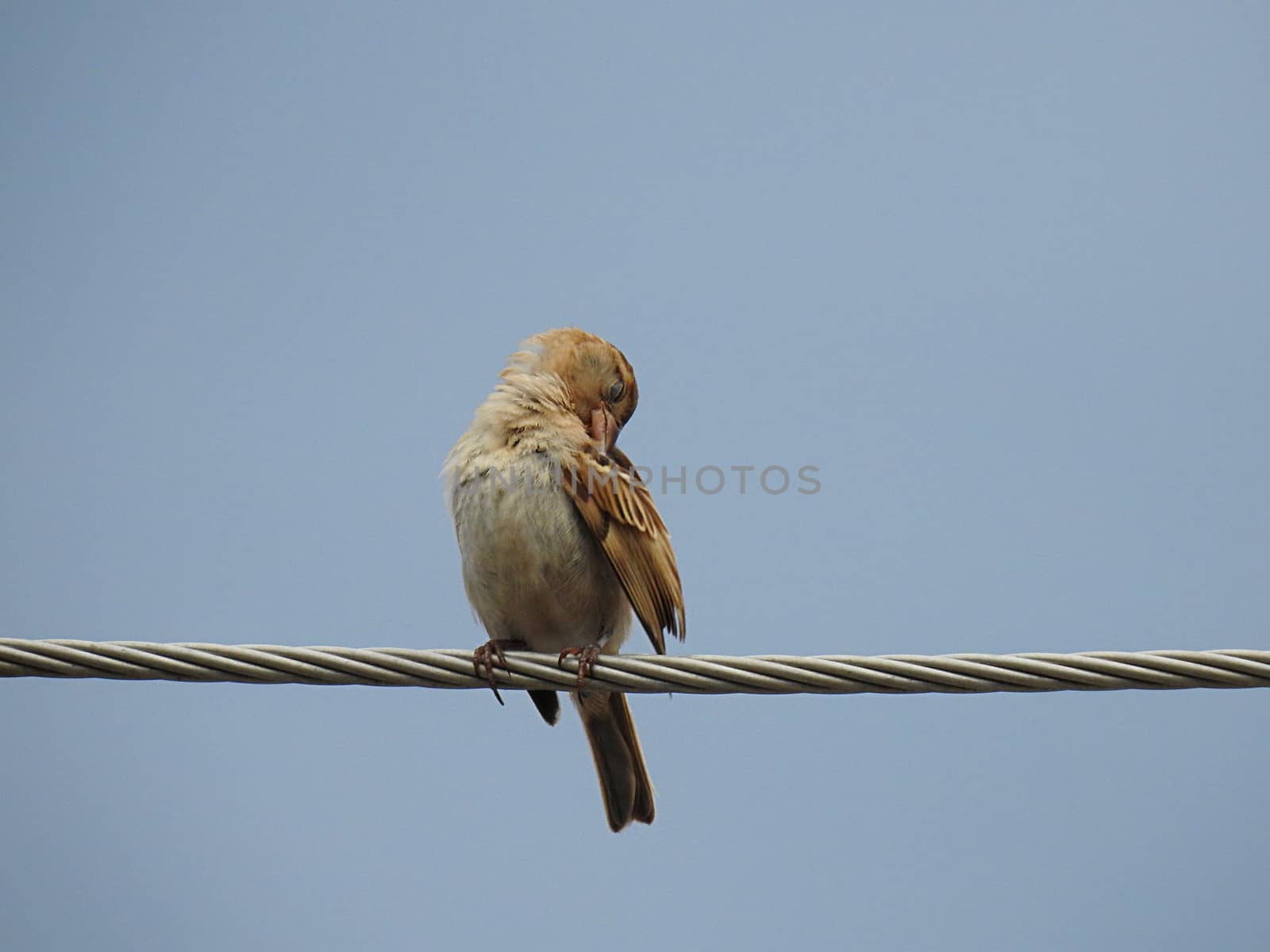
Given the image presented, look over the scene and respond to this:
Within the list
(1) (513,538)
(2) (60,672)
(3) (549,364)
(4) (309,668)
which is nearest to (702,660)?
(4) (309,668)

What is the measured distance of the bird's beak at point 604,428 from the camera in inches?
233

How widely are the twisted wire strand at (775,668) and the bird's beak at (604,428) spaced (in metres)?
2.18

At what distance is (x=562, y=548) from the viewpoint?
509cm

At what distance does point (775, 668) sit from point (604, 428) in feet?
8.16

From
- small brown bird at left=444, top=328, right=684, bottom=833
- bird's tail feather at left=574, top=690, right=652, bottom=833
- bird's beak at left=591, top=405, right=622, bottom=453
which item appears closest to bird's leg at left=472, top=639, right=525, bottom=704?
small brown bird at left=444, top=328, right=684, bottom=833

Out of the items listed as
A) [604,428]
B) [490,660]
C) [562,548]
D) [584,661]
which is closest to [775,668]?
[584,661]

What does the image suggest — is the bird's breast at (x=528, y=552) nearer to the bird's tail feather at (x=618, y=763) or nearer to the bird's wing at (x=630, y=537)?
the bird's wing at (x=630, y=537)

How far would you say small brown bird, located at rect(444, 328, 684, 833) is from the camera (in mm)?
5074

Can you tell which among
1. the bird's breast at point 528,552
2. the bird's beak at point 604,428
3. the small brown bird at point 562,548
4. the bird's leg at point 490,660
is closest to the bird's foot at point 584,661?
the bird's leg at point 490,660

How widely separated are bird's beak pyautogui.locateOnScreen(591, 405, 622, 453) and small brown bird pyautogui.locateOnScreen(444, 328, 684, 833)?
0.19 metres

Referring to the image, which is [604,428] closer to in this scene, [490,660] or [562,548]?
[562,548]

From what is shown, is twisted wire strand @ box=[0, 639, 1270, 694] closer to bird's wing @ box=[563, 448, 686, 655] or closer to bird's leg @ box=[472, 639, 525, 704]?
bird's leg @ box=[472, 639, 525, 704]

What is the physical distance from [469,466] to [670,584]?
0.94 metres

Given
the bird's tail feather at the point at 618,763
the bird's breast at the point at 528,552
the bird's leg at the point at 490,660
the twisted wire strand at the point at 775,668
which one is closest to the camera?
the twisted wire strand at the point at 775,668
